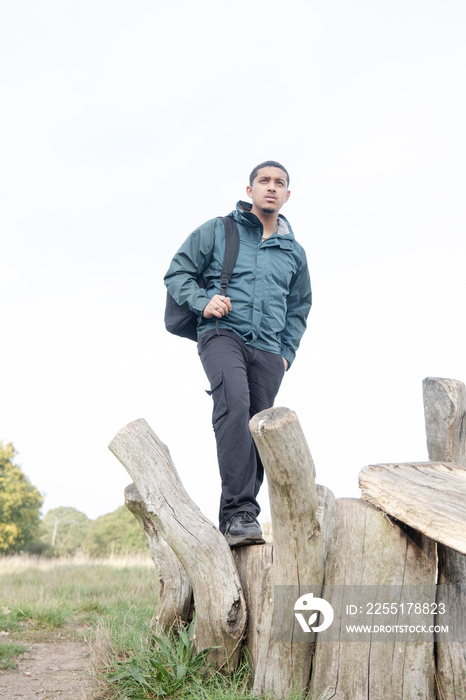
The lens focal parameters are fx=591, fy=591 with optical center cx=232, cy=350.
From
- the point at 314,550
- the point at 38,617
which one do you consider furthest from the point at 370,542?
the point at 38,617

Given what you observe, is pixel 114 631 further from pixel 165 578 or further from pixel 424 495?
pixel 424 495

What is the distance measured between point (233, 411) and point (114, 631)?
71.7 inches

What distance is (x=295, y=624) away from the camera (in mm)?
2971

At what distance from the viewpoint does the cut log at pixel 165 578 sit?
145 inches

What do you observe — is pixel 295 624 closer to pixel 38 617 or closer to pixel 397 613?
pixel 397 613

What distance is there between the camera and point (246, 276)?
13.9 ft

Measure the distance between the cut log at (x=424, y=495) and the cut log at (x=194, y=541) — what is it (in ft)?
3.15

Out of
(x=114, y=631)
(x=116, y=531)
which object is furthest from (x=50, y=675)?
(x=116, y=531)

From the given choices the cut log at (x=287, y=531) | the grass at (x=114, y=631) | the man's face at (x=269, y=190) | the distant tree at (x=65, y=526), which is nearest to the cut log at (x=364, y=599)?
the cut log at (x=287, y=531)

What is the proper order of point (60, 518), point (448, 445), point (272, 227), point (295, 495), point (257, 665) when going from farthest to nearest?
point (60, 518) < point (272, 227) < point (448, 445) < point (257, 665) < point (295, 495)

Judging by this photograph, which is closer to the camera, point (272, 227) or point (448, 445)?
point (448, 445)

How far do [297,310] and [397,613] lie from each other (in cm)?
257

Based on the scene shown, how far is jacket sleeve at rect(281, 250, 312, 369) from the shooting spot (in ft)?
15.4

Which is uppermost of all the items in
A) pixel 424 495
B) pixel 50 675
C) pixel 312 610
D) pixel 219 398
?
pixel 219 398
